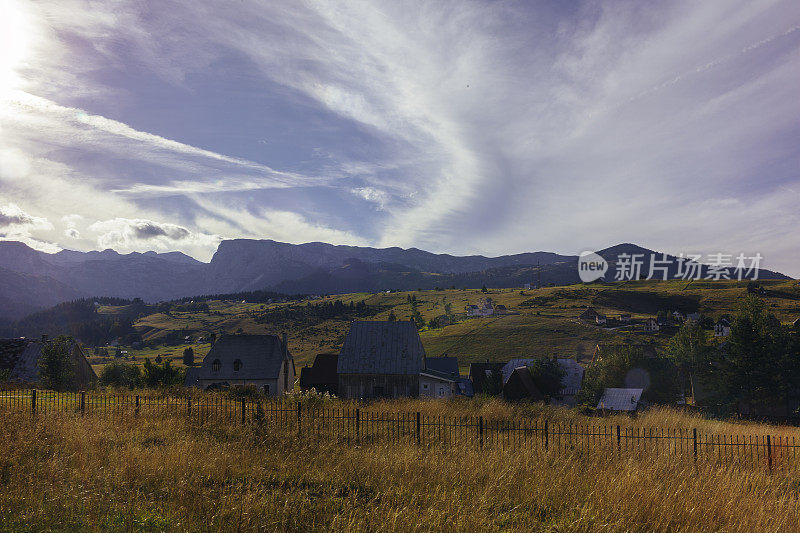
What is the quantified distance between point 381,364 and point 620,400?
2975 cm

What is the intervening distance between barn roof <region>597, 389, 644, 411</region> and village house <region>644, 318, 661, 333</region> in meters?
88.1

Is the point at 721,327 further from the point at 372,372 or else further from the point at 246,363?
the point at 246,363

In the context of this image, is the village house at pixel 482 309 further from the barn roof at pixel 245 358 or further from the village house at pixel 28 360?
the village house at pixel 28 360

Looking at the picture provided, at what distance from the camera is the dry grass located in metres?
6.56

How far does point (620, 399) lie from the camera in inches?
1970

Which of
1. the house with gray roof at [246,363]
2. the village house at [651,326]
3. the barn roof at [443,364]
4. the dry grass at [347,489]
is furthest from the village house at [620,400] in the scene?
the village house at [651,326]

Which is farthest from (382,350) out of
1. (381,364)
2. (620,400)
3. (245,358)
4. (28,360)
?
(28,360)

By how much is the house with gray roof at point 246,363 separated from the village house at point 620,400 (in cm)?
4057

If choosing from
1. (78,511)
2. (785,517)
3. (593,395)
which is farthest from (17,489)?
(593,395)

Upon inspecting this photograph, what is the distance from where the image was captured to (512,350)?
99.6m

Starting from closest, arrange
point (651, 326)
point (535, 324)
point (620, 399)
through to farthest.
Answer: point (620, 399) < point (535, 324) < point (651, 326)

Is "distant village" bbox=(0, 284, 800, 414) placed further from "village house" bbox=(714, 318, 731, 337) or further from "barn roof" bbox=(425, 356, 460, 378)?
"village house" bbox=(714, 318, 731, 337)

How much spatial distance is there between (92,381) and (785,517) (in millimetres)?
64211

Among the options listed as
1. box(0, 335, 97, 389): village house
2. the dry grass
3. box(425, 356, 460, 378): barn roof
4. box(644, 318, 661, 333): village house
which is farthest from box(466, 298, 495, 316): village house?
the dry grass
